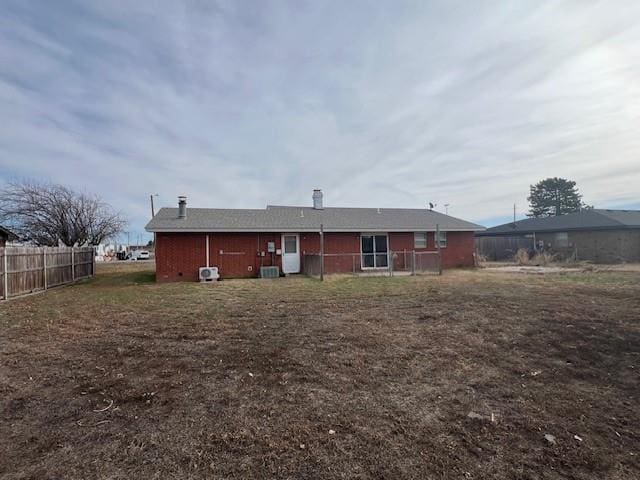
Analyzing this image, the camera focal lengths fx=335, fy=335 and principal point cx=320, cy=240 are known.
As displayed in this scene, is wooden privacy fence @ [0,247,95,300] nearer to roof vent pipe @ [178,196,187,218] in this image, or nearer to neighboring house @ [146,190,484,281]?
neighboring house @ [146,190,484,281]

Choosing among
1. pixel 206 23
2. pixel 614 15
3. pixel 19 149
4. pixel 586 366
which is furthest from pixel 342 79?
pixel 19 149

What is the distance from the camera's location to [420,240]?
1845cm

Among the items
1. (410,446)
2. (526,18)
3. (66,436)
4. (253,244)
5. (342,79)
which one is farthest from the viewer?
(253,244)

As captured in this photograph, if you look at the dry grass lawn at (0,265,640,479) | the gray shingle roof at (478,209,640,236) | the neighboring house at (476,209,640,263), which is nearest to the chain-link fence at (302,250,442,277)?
the dry grass lawn at (0,265,640,479)

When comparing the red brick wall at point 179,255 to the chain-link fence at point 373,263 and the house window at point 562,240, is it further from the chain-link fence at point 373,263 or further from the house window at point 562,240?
the house window at point 562,240

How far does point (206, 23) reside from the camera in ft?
28.2

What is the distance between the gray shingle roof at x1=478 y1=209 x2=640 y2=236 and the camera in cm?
2131

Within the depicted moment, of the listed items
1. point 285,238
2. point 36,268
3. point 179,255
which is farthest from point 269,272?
point 36,268

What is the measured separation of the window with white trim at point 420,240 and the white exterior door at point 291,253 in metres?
6.55

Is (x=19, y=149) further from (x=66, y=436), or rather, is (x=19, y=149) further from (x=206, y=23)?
(x=66, y=436)

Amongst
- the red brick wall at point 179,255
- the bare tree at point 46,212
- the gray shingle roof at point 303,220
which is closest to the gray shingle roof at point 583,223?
the gray shingle roof at point 303,220

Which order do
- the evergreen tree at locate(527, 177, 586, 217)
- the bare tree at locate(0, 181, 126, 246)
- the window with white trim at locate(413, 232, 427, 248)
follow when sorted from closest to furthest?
the window with white trim at locate(413, 232, 427, 248), the bare tree at locate(0, 181, 126, 246), the evergreen tree at locate(527, 177, 586, 217)

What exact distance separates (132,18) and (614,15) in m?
11.4

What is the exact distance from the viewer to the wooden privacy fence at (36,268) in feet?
33.2
